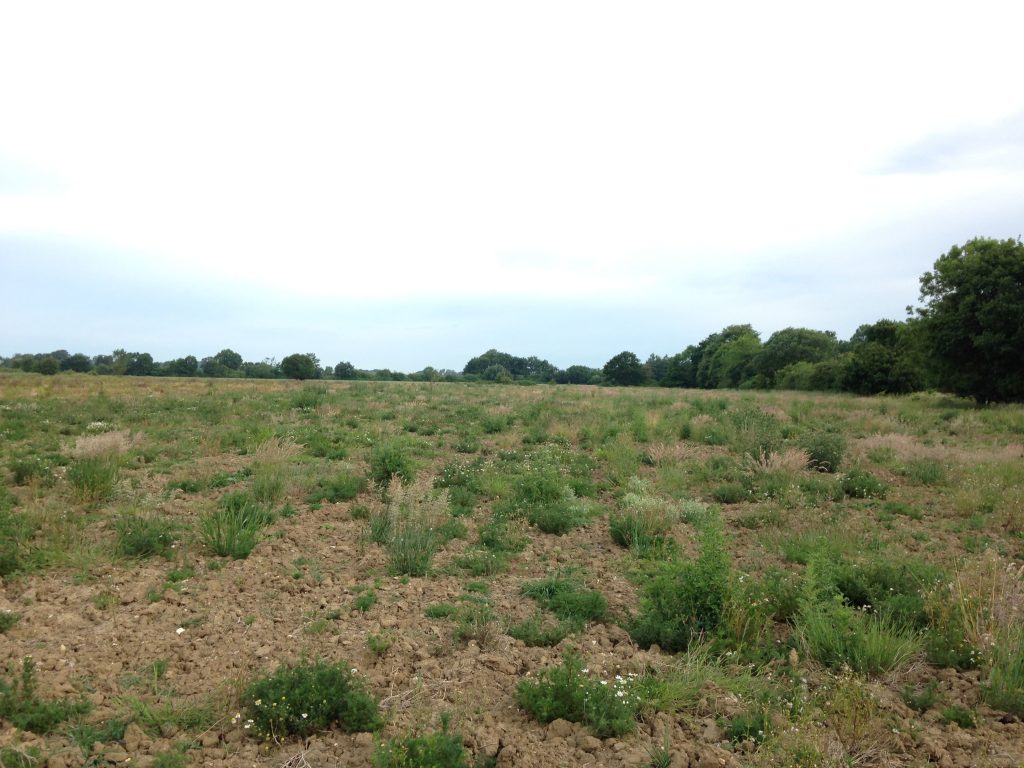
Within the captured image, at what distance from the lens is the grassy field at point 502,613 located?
3.42 metres

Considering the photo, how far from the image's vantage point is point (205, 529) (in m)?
6.12

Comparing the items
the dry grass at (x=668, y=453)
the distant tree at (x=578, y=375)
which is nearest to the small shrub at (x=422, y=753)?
the dry grass at (x=668, y=453)

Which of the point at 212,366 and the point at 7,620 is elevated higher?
the point at 212,366

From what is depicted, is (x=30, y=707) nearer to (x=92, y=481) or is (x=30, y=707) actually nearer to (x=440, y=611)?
(x=440, y=611)

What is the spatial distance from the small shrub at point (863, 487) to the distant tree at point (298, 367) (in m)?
55.9

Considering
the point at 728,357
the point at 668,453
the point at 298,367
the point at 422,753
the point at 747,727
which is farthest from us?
the point at 728,357

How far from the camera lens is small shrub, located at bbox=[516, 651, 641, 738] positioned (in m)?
3.55

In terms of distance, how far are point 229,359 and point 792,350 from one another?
6906 centimetres

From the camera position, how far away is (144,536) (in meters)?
5.97

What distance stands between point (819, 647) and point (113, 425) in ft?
46.3

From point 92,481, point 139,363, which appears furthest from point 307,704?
point 139,363

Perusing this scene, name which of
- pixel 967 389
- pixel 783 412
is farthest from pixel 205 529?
pixel 967 389

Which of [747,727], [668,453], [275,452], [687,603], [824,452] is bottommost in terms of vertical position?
[747,727]

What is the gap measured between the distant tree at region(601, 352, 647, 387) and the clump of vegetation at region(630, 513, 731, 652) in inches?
3310
